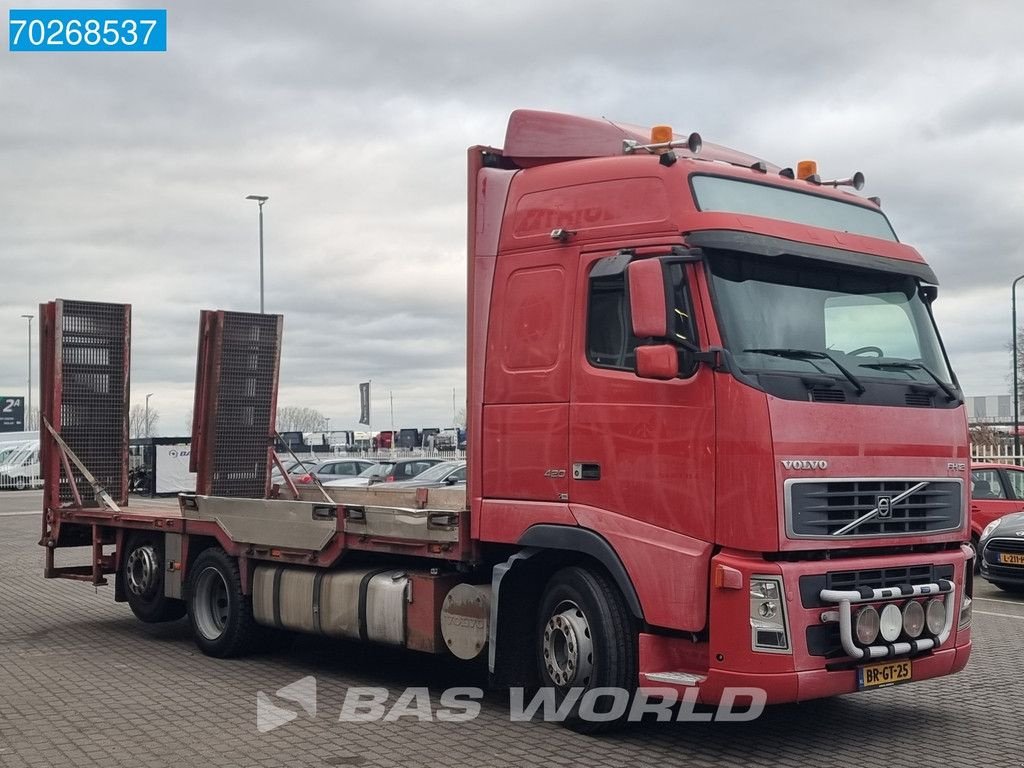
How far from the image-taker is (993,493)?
16406 millimetres

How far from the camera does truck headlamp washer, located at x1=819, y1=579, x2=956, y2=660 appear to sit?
643 centimetres

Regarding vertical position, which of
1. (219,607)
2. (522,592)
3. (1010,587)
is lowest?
(1010,587)

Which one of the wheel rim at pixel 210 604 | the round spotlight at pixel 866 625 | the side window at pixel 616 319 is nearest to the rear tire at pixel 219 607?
the wheel rim at pixel 210 604

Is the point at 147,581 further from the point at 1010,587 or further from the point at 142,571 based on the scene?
the point at 1010,587

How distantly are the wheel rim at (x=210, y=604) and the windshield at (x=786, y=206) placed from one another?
5.67 meters

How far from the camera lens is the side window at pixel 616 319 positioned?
6.71 metres

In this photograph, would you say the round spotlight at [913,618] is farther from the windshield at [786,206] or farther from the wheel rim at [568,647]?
the windshield at [786,206]

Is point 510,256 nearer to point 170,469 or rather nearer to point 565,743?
point 565,743

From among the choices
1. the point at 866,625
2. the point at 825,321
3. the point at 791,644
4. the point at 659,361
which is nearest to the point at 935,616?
the point at 866,625

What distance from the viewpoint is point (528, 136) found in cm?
812

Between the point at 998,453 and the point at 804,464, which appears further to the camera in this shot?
the point at 998,453

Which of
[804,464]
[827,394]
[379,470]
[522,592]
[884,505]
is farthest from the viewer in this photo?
[379,470]

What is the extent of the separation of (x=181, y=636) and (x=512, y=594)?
515 cm

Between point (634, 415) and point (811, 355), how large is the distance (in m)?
1.08
